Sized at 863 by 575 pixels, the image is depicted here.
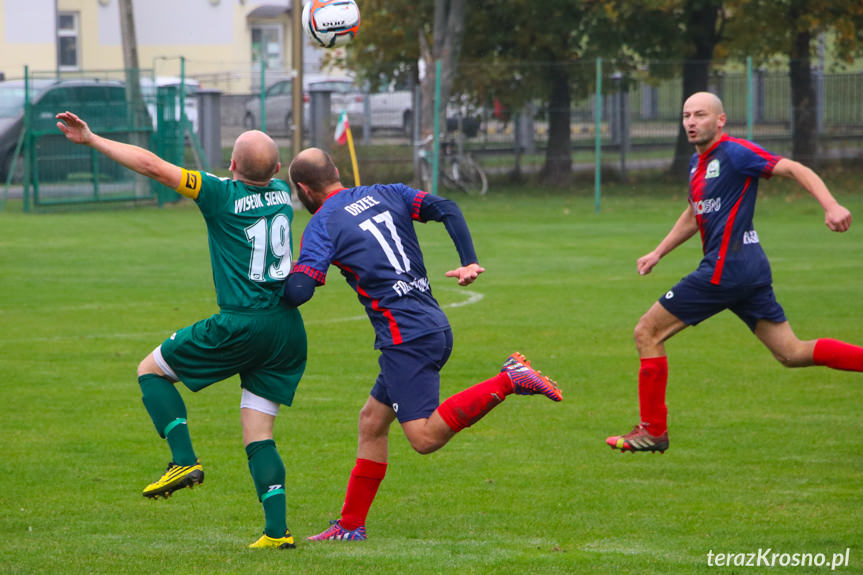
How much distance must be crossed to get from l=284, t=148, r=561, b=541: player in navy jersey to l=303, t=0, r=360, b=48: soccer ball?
737 centimetres

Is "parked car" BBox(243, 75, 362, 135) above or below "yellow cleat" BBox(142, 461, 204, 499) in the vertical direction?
above

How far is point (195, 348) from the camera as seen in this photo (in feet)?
18.4

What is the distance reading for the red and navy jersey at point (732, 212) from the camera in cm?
724

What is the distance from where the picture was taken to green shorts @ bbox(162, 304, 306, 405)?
5547 mm

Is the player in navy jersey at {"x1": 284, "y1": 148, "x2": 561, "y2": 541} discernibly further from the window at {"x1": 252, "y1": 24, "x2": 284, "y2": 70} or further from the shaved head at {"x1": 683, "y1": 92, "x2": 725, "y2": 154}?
the window at {"x1": 252, "y1": 24, "x2": 284, "y2": 70}

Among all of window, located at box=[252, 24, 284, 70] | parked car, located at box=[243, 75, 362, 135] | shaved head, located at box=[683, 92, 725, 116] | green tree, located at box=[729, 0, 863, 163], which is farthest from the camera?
window, located at box=[252, 24, 284, 70]

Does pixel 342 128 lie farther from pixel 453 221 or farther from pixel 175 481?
pixel 175 481

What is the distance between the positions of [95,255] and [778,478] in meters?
13.8

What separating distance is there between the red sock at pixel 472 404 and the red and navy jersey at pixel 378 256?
0.36 meters

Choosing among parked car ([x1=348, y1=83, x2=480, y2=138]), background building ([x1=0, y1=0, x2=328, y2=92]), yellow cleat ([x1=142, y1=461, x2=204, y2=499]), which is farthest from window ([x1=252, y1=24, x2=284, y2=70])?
yellow cleat ([x1=142, y1=461, x2=204, y2=499])

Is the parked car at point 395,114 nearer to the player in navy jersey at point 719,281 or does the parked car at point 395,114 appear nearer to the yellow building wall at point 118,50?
the yellow building wall at point 118,50

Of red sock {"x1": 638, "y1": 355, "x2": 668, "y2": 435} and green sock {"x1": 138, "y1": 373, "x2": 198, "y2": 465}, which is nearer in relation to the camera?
green sock {"x1": 138, "y1": 373, "x2": 198, "y2": 465}

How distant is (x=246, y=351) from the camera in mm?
5574

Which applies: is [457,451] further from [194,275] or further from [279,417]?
[194,275]
